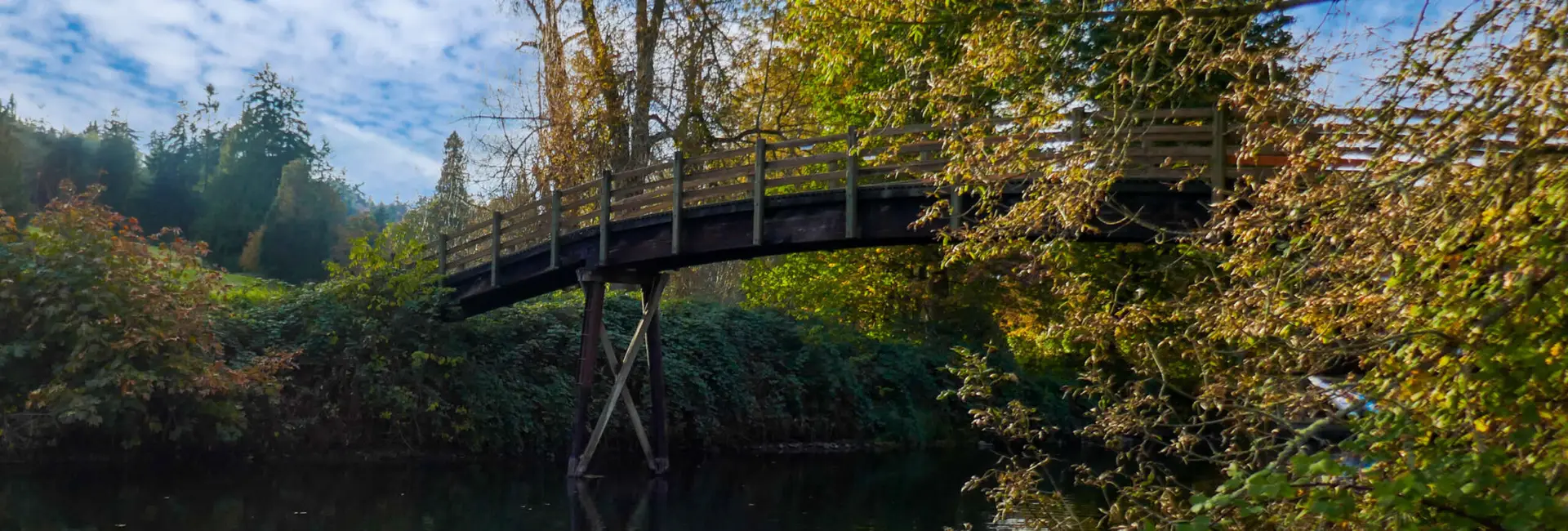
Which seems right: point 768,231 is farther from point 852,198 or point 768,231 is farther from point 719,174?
point 852,198

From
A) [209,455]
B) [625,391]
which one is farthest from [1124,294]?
[209,455]

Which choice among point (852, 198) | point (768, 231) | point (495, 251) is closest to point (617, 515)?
point (768, 231)

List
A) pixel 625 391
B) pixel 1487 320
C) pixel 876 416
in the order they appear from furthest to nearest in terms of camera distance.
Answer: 1. pixel 876 416
2. pixel 625 391
3. pixel 1487 320

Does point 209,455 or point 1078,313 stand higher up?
point 1078,313

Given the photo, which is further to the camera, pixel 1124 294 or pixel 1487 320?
pixel 1124 294

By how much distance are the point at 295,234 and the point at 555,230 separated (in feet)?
121

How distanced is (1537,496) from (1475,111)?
1.48 metres

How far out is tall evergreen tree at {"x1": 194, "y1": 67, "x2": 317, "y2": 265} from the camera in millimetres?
51438

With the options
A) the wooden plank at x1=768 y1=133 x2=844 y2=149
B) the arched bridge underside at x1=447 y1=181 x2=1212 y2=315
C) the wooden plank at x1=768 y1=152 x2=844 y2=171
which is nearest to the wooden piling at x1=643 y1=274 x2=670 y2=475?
the arched bridge underside at x1=447 y1=181 x2=1212 y2=315

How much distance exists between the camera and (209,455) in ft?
60.3

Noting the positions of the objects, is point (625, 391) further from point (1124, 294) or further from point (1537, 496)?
point (1537, 496)

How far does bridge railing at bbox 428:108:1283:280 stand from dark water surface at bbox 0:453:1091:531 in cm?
312

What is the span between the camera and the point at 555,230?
17344 mm

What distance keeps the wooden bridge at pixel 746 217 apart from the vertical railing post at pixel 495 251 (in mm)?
20
